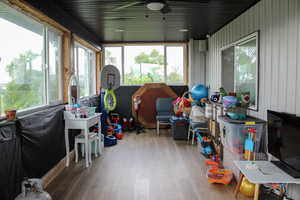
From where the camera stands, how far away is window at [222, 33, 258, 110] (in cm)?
375

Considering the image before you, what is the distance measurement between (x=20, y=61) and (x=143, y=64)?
4.68 m

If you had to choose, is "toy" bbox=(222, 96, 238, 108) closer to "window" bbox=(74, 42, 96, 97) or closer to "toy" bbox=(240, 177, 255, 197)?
"toy" bbox=(240, 177, 255, 197)

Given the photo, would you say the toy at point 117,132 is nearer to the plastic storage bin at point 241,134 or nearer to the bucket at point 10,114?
the plastic storage bin at point 241,134

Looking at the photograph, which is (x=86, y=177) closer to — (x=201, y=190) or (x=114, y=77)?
(x=201, y=190)

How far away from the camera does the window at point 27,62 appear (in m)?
2.74

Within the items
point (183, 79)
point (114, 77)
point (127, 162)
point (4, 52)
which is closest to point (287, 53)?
point (127, 162)

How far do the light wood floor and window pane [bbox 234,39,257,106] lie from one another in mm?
1431

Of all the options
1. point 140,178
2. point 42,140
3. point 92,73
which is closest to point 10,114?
point 42,140

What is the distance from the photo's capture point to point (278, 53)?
3.04 m

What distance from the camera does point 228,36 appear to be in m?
4.93

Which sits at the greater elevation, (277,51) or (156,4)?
(156,4)

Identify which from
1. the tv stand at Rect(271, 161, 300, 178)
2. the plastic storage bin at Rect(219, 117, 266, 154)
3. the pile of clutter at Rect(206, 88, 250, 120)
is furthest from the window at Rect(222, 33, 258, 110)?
the tv stand at Rect(271, 161, 300, 178)

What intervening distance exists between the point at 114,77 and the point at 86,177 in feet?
9.00

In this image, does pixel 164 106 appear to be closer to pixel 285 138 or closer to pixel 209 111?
pixel 209 111
